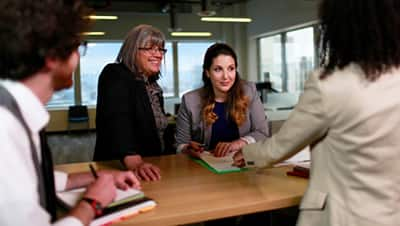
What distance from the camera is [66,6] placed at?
2.62 ft

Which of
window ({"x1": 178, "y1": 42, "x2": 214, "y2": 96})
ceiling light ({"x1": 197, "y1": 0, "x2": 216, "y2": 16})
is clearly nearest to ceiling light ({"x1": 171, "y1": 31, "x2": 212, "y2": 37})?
window ({"x1": 178, "y1": 42, "x2": 214, "y2": 96})

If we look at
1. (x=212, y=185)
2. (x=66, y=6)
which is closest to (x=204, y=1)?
(x=212, y=185)

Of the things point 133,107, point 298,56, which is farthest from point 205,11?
point 133,107

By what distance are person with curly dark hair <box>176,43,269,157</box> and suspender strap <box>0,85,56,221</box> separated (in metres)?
1.24

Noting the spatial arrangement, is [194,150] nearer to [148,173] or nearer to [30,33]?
[148,173]

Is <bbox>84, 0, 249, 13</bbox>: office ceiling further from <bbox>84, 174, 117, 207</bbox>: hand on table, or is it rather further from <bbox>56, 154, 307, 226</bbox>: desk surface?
<bbox>84, 174, 117, 207</bbox>: hand on table

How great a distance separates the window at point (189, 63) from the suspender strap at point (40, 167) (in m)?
9.80

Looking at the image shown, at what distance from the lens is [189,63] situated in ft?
35.4

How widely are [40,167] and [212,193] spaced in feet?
2.20

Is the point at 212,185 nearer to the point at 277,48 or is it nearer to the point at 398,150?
the point at 398,150

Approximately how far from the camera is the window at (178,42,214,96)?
420 inches

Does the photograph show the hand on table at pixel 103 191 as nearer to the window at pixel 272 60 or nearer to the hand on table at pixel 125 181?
the hand on table at pixel 125 181

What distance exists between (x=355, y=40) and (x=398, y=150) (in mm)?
332

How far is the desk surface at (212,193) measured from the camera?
1152 mm
